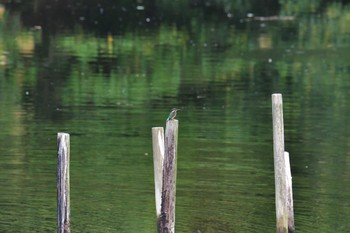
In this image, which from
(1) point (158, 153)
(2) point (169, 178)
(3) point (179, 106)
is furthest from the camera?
(3) point (179, 106)

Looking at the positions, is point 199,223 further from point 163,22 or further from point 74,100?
point 163,22

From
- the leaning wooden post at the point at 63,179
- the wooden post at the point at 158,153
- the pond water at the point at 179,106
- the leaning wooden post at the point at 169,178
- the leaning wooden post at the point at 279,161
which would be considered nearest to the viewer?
the leaning wooden post at the point at 169,178

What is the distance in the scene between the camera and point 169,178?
529 inches

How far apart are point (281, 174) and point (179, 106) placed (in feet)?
44.3

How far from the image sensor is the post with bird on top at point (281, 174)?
14023 mm

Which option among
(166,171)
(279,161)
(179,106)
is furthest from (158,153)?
(179,106)

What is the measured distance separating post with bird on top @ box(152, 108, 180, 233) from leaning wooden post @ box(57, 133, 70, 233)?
104 cm

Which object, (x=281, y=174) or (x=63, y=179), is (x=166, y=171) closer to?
(x=63, y=179)

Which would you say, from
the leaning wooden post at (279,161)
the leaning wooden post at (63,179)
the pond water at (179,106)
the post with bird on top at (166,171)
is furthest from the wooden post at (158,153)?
the pond water at (179,106)

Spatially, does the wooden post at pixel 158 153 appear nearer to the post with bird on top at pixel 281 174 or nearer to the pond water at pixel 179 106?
the post with bird on top at pixel 281 174

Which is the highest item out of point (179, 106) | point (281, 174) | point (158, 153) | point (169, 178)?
point (158, 153)

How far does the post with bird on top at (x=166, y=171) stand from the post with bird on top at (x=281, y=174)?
1.22 m

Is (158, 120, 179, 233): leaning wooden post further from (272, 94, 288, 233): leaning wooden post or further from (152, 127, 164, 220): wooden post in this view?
(272, 94, 288, 233): leaning wooden post

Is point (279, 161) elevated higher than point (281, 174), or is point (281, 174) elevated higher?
point (279, 161)
